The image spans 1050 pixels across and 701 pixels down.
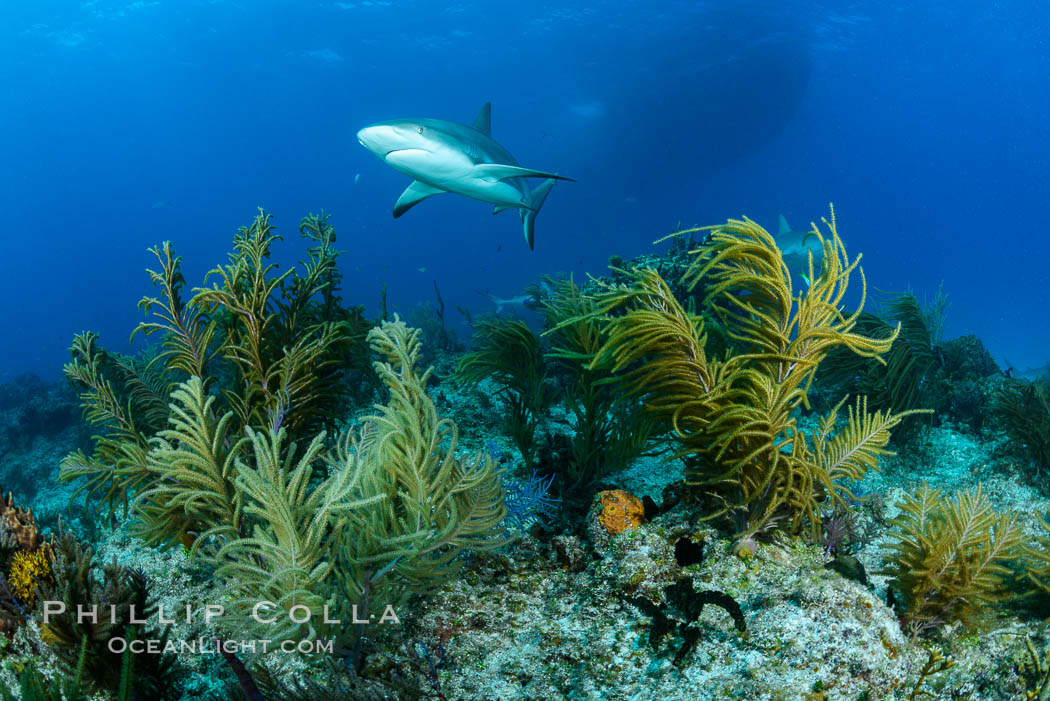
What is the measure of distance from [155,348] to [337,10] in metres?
58.4

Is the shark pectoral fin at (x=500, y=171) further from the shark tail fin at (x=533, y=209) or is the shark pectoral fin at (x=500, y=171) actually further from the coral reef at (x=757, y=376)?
the coral reef at (x=757, y=376)

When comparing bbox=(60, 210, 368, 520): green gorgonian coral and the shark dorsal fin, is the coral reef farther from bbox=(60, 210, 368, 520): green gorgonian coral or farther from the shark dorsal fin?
the shark dorsal fin

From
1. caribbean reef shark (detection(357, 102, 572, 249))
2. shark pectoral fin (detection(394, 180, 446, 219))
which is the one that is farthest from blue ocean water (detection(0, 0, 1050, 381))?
shark pectoral fin (detection(394, 180, 446, 219))

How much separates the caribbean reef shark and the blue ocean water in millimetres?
6460

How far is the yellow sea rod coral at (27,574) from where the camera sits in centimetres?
318

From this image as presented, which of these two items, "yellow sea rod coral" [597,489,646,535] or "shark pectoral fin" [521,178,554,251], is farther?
"shark pectoral fin" [521,178,554,251]

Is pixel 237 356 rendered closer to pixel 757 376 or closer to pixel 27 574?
pixel 27 574

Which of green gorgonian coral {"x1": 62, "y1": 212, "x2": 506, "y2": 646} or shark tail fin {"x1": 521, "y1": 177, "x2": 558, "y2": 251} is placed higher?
shark tail fin {"x1": 521, "y1": 177, "x2": 558, "y2": 251}

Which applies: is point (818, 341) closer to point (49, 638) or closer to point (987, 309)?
point (49, 638)

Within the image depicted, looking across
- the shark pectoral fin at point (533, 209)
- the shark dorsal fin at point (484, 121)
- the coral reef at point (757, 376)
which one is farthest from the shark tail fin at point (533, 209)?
the coral reef at point (757, 376)

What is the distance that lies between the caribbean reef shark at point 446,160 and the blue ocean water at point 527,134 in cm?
646

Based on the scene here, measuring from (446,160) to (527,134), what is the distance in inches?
2948

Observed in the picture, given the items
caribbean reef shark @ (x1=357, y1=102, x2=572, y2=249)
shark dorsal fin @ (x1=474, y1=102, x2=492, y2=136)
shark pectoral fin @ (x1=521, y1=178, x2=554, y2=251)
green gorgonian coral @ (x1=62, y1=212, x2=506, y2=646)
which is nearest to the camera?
green gorgonian coral @ (x1=62, y1=212, x2=506, y2=646)

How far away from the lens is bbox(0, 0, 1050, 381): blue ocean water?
151ft
